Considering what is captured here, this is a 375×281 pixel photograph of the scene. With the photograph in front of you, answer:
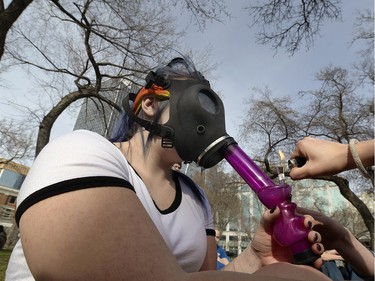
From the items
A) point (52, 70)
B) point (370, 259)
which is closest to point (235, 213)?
point (52, 70)

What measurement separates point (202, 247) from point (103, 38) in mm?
9218

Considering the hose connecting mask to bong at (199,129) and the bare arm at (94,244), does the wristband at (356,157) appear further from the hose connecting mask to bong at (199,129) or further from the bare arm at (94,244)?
the bare arm at (94,244)

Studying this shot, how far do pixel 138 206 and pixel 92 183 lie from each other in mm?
150

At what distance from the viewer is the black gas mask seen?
1524 millimetres

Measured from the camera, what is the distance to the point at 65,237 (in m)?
0.76

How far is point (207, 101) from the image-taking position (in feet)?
5.27

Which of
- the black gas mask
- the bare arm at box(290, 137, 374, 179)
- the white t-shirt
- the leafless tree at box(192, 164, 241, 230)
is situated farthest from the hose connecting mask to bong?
the leafless tree at box(192, 164, 241, 230)

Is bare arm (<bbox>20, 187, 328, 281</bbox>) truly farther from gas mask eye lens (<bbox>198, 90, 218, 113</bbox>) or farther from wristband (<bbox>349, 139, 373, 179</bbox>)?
gas mask eye lens (<bbox>198, 90, 218, 113</bbox>)

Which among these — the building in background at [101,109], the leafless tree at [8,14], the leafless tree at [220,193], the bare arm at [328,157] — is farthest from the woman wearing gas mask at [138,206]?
the leafless tree at [220,193]

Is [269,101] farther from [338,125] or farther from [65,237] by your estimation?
[65,237]

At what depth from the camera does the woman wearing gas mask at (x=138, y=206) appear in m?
0.76

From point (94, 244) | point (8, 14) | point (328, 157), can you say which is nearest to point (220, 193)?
point (8, 14)

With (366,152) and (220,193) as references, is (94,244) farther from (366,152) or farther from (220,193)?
(220,193)

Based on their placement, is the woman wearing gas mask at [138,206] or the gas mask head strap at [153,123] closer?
the woman wearing gas mask at [138,206]
